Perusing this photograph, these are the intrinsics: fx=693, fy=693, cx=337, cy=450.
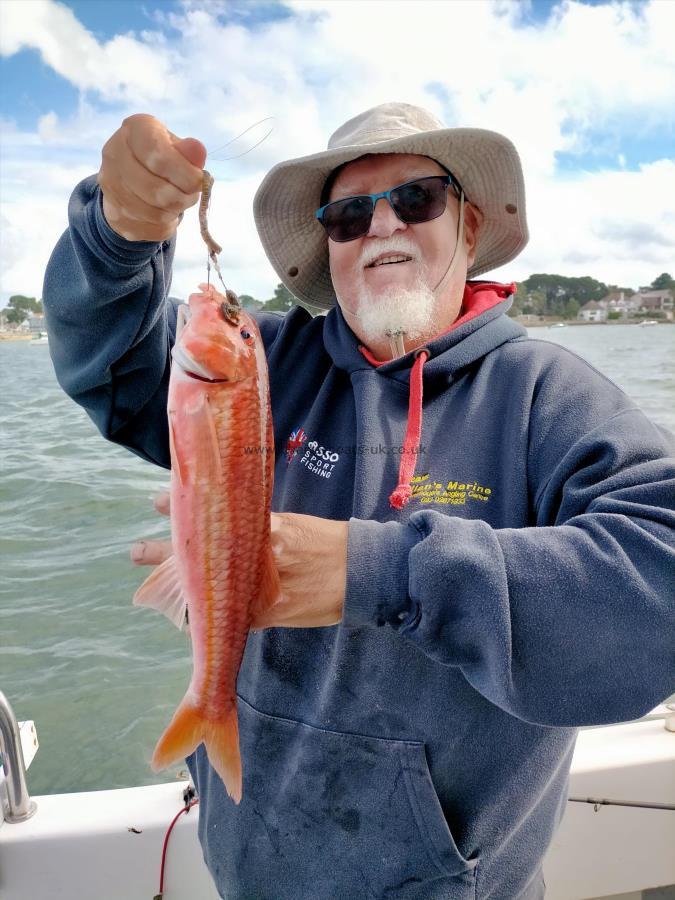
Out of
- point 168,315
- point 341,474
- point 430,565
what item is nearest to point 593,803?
point 341,474

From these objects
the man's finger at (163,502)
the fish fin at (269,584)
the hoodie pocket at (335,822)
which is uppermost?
the man's finger at (163,502)

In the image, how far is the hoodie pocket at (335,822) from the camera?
78.0 inches

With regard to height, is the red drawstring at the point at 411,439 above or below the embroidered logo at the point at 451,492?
above

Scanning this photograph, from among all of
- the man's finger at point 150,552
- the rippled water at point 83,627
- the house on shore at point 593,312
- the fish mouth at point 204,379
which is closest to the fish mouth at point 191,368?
the fish mouth at point 204,379

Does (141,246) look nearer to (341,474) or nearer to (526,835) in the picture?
(341,474)

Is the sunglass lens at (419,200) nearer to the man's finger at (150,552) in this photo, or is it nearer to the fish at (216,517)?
the fish at (216,517)

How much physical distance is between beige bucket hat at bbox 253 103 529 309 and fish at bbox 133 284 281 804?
1180 millimetres

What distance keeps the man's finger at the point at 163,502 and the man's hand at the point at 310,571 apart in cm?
28

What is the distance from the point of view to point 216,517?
1.63 m

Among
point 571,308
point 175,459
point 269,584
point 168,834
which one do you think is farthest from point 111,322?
point 571,308

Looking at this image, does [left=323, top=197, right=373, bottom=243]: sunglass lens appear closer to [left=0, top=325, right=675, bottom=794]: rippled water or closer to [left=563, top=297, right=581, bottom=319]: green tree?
[left=0, top=325, right=675, bottom=794]: rippled water

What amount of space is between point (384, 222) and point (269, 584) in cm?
155

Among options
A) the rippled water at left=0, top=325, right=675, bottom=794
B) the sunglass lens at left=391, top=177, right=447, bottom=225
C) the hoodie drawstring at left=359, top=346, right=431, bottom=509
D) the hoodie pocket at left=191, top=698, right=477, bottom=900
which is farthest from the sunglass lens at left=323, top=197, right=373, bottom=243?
the hoodie pocket at left=191, top=698, right=477, bottom=900

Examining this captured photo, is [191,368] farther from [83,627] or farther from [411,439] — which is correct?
[83,627]
